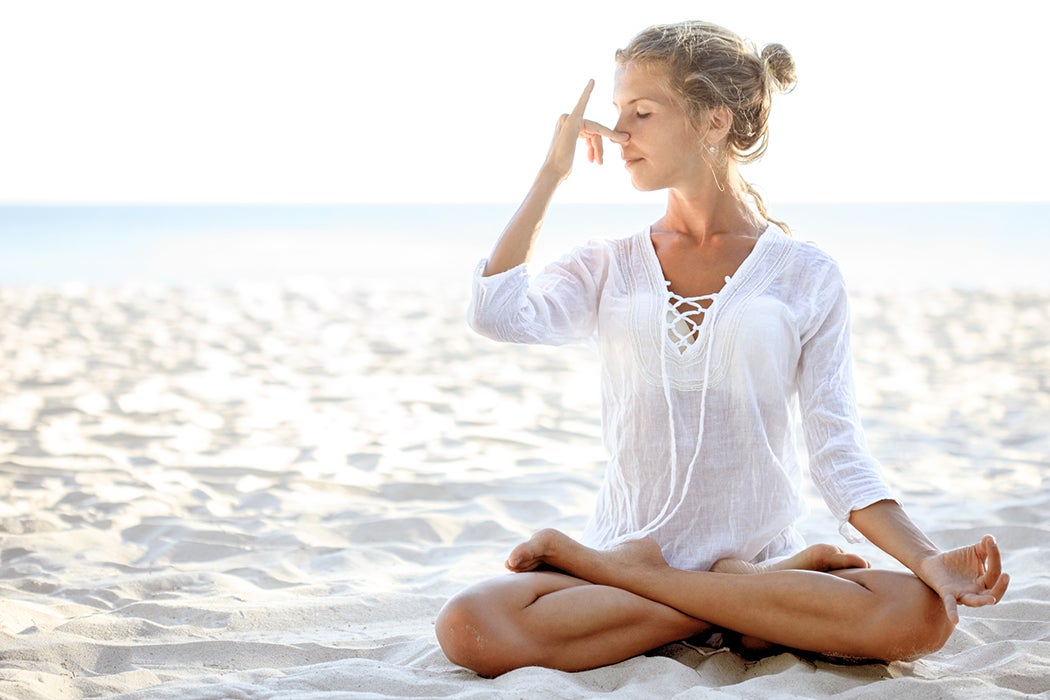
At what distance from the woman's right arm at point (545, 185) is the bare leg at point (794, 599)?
23.1 inches

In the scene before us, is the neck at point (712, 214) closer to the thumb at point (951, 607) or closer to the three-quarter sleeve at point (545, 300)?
the three-quarter sleeve at point (545, 300)

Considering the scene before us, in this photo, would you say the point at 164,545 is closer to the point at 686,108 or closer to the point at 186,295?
the point at 686,108

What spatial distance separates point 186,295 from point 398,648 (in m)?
9.33

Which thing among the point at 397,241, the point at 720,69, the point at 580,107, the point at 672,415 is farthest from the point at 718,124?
the point at 397,241

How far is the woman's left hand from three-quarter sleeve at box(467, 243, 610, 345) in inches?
34.8

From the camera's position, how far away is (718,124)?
2.33 m

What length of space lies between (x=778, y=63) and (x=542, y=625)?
4.40 feet

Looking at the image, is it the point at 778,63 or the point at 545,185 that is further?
the point at 778,63

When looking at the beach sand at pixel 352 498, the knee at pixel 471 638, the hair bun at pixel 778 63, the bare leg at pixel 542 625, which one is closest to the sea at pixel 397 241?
the beach sand at pixel 352 498

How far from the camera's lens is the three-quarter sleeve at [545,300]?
2.19m

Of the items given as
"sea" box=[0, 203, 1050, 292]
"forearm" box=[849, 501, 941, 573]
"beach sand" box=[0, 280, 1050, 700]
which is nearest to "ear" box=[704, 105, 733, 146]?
"forearm" box=[849, 501, 941, 573]

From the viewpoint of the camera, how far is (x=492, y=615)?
2053 millimetres

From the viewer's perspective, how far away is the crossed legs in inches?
80.1

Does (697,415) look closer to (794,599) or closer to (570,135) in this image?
(794,599)
